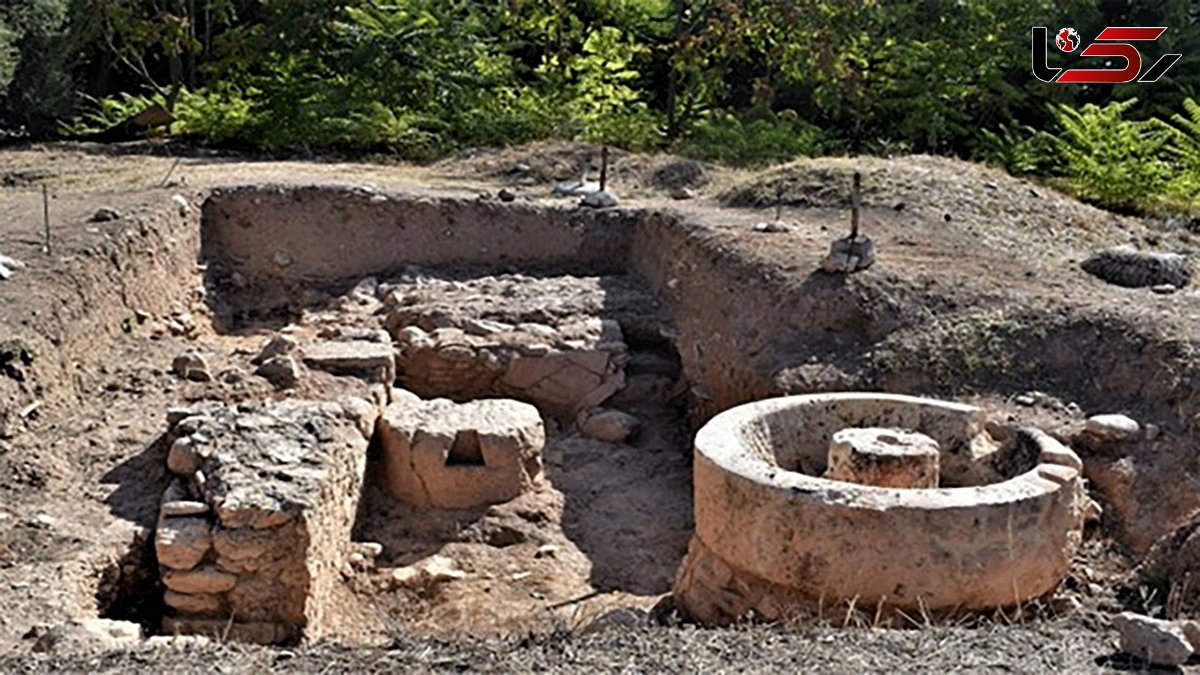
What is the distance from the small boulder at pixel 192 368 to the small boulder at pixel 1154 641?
6939 millimetres

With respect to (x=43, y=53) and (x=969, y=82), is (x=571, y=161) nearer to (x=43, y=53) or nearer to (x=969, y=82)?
(x=969, y=82)

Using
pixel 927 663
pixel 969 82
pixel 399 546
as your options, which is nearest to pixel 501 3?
pixel 969 82

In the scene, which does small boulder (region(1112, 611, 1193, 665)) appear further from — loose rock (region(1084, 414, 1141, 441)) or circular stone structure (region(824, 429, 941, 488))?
loose rock (region(1084, 414, 1141, 441))

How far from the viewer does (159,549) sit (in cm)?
712

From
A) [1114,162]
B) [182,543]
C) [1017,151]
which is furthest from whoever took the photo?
[1017,151]

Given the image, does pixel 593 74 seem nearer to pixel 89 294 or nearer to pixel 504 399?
pixel 504 399

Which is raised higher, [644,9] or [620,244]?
[644,9]

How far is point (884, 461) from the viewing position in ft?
23.7

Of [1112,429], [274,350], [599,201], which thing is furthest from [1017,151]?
[274,350]

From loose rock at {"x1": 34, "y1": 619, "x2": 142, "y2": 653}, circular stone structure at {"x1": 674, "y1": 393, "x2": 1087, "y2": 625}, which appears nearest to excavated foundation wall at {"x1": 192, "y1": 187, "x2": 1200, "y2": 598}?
circular stone structure at {"x1": 674, "y1": 393, "x2": 1087, "y2": 625}

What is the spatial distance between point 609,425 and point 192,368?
339cm

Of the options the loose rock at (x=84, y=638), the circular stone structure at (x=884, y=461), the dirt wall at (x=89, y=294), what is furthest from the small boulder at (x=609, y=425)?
the loose rock at (x=84, y=638)

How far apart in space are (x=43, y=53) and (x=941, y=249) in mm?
15125

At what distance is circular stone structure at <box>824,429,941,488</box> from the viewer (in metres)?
7.22
